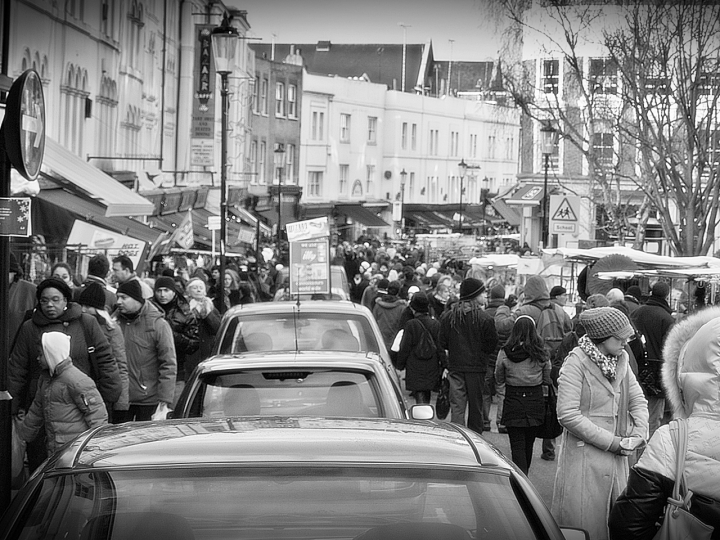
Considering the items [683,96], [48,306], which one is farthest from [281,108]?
[48,306]

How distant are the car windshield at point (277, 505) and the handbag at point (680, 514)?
777 mm

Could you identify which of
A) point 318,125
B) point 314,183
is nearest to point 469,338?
point 318,125

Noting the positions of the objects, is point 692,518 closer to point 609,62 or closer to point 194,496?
point 194,496

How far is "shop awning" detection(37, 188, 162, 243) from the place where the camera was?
59.5ft

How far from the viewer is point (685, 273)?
52.1 feet

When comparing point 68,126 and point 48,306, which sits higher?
point 68,126

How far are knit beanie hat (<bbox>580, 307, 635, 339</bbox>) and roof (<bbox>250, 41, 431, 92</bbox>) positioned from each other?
83713 mm

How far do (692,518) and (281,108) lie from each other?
2292 inches

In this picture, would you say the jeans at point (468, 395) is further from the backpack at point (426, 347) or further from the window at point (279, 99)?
the window at point (279, 99)

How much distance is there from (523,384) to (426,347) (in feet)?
10.3

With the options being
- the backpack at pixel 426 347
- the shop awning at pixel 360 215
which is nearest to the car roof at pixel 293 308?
the backpack at pixel 426 347

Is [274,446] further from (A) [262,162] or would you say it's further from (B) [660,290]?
(A) [262,162]

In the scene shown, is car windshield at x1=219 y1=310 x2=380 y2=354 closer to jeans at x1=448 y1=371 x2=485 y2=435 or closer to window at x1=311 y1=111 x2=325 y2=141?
jeans at x1=448 y1=371 x2=485 y2=435

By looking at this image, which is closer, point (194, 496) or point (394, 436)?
point (194, 496)
